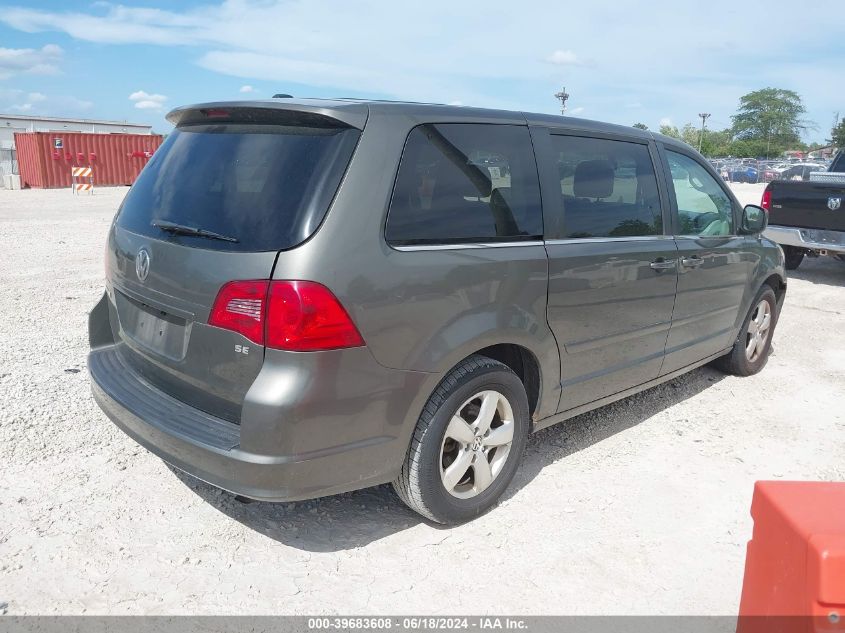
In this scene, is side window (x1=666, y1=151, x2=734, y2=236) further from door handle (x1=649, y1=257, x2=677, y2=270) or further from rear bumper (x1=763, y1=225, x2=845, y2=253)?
rear bumper (x1=763, y1=225, x2=845, y2=253)

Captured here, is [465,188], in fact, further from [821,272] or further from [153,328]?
[821,272]

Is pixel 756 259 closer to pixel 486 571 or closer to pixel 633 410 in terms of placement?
pixel 633 410

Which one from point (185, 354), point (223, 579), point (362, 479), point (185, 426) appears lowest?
point (223, 579)

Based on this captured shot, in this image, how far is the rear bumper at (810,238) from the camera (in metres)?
8.87

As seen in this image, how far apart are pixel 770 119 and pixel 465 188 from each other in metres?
117

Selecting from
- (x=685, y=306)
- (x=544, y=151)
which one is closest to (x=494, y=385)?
(x=544, y=151)

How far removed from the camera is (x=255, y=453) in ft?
8.06

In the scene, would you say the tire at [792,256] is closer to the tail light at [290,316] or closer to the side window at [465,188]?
the side window at [465,188]

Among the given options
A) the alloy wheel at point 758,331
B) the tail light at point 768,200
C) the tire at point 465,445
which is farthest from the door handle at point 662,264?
the tail light at point 768,200

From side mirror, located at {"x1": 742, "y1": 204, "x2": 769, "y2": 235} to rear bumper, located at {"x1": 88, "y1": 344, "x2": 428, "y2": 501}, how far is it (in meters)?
3.32

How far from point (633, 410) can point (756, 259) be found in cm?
149

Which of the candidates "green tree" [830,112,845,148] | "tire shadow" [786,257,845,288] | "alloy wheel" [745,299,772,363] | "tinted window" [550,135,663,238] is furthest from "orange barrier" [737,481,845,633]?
"green tree" [830,112,845,148]

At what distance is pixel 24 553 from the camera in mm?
2766

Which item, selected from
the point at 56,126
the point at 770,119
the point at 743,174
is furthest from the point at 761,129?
the point at 56,126
